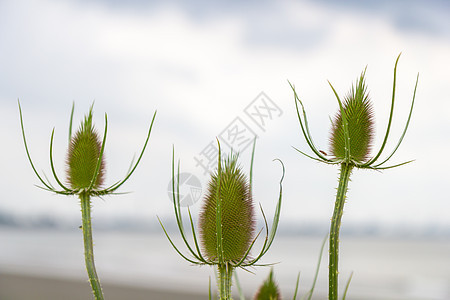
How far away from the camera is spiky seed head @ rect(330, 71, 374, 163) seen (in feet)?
3.56

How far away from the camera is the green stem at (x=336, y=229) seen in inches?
36.7

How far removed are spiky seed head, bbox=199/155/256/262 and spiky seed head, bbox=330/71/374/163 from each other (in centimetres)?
22

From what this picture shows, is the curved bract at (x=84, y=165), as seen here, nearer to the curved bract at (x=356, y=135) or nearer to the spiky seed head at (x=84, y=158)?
the spiky seed head at (x=84, y=158)

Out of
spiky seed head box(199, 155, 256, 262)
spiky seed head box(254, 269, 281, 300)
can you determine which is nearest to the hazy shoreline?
spiky seed head box(199, 155, 256, 262)

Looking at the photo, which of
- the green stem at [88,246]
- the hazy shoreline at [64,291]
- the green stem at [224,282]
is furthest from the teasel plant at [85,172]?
the hazy shoreline at [64,291]

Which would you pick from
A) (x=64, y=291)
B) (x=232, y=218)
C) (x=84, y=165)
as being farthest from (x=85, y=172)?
(x=64, y=291)

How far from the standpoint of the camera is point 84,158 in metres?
1.29

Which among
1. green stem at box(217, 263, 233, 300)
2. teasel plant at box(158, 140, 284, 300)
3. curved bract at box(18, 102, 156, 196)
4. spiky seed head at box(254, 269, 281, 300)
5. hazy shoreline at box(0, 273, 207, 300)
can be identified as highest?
hazy shoreline at box(0, 273, 207, 300)

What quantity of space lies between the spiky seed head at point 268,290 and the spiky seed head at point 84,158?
608 millimetres

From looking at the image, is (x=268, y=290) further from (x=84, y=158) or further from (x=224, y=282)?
(x=84, y=158)

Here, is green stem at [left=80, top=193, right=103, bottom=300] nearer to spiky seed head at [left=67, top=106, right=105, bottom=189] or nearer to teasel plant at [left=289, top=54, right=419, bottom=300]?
spiky seed head at [left=67, top=106, right=105, bottom=189]

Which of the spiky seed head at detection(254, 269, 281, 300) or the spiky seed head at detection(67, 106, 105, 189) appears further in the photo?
the spiky seed head at detection(67, 106, 105, 189)

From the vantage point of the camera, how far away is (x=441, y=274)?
13.6 m

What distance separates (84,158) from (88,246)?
0.75ft
